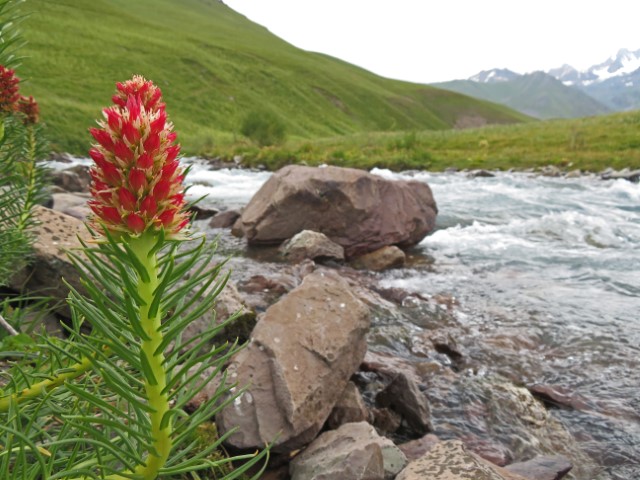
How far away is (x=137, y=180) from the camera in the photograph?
113cm

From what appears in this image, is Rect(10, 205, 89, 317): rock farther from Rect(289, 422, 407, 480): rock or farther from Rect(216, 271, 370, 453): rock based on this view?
Rect(289, 422, 407, 480): rock

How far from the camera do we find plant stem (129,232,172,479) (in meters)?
1.14

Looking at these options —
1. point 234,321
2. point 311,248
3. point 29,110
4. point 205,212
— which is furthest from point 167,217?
point 205,212

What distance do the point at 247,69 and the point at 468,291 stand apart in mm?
92588

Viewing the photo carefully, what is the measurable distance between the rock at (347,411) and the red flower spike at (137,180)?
4462 millimetres

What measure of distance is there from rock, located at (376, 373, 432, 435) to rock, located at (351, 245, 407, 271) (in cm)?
604

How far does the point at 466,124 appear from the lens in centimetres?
13612

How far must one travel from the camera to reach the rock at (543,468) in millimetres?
4574

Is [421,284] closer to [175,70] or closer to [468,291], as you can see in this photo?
[468,291]

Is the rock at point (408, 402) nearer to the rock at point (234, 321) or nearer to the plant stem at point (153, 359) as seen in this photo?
the rock at point (234, 321)

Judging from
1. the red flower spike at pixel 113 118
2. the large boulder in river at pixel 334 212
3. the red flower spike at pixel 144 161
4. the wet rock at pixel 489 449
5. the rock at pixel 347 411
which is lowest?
the wet rock at pixel 489 449

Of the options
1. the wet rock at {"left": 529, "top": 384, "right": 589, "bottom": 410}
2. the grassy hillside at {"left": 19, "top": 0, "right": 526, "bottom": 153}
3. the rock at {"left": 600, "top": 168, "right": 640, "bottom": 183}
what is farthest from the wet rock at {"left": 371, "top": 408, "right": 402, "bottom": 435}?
the grassy hillside at {"left": 19, "top": 0, "right": 526, "bottom": 153}

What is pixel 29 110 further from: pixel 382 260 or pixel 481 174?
pixel 481 174

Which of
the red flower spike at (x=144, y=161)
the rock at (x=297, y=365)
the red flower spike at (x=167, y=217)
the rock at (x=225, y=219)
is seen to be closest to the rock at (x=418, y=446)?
the rock at (x=297, y=365)
